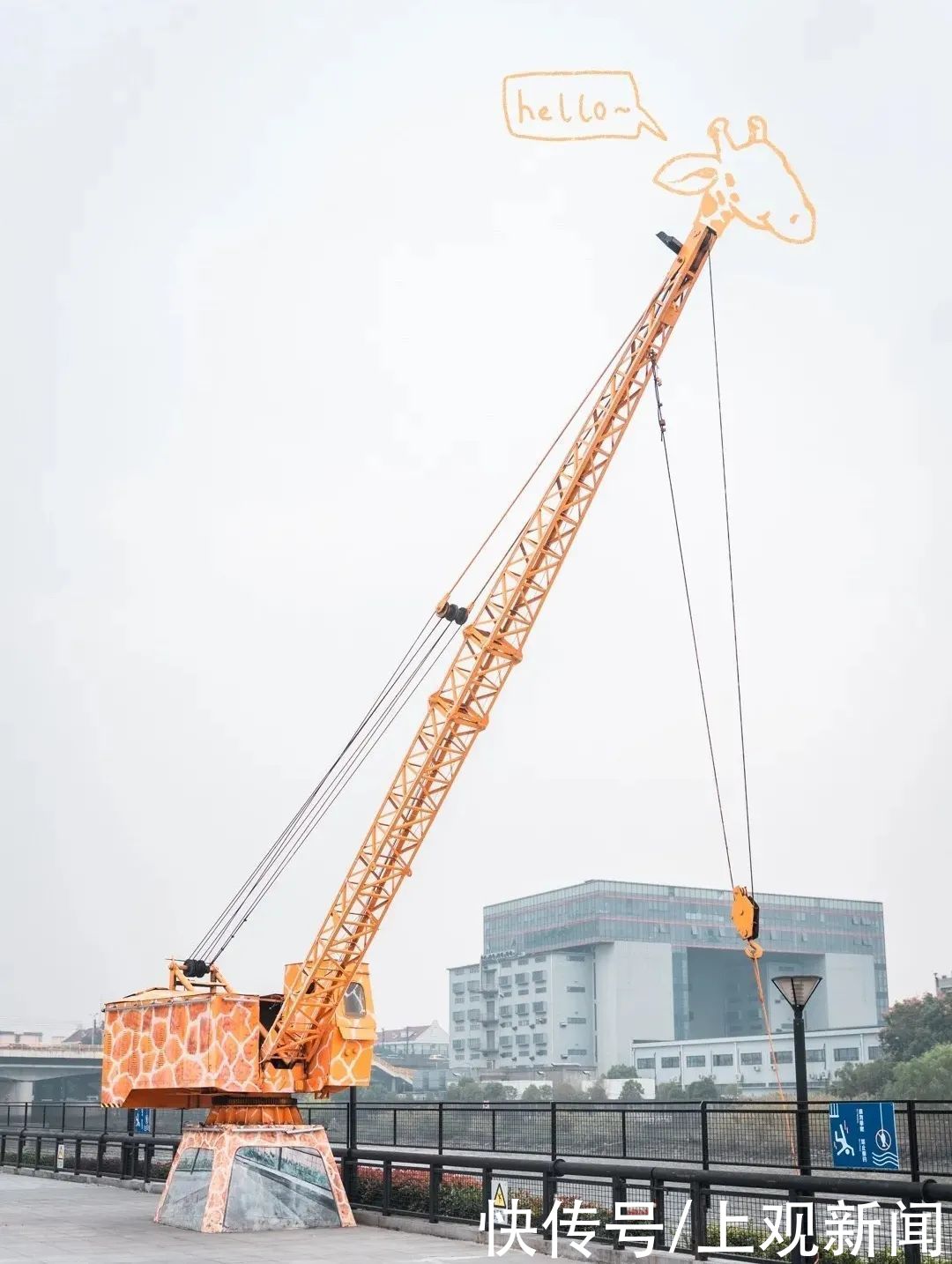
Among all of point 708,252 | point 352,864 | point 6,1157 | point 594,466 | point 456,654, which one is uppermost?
point 708,252

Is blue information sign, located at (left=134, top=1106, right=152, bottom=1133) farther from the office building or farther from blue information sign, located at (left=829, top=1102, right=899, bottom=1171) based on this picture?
the office building

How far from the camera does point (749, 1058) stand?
10700cm

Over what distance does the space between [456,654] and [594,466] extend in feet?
16.3

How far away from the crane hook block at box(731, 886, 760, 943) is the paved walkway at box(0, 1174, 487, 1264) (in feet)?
25.0

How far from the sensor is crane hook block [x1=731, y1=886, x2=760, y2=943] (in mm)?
25359

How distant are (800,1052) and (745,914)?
9.29m

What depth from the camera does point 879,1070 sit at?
Answer: 79000 millimetres

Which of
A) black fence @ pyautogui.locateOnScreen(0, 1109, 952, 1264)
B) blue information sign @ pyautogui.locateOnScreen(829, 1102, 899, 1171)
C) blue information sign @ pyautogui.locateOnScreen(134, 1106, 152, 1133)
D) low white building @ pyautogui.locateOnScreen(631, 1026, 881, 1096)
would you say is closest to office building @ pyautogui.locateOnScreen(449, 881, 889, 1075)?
low white building @ pyautogui.locateOnScreen(631, 1026, 881, 1096)

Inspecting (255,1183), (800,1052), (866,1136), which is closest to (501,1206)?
(255,1183)

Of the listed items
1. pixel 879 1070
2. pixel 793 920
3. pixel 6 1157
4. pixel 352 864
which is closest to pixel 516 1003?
pixel 793 920

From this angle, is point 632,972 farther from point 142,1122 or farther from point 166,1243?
point 166,1243

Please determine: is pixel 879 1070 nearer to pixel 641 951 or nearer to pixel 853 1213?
pixel 641 951

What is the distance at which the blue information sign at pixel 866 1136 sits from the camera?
16.9 m

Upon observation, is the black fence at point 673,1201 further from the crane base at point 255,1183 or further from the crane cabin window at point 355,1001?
the crane cabin window at point 355,1001
